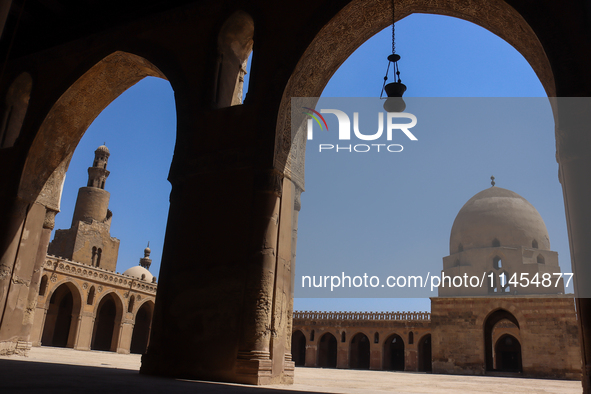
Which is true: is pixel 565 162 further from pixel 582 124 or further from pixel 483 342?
pixel 483 342

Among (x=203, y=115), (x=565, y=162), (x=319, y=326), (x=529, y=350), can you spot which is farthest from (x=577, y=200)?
(x=319, y=326)

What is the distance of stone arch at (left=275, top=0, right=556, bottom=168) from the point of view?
18.9 feet

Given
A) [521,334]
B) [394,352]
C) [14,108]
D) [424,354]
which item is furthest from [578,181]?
[394,352]

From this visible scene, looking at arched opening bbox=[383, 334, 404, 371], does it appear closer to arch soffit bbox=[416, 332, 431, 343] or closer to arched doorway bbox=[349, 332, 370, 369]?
arched doorway bbox=[349, 332, 370, 369]

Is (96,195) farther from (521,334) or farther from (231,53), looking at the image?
(231,53)

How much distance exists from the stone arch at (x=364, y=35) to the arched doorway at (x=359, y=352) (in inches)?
1001

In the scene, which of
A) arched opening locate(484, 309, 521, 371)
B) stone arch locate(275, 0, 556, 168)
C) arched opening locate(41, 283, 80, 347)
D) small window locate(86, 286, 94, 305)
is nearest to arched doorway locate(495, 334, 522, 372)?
arched opening locate(484, 309, 521, 371)

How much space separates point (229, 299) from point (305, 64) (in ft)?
10.8

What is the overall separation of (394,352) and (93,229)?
75.1 ft

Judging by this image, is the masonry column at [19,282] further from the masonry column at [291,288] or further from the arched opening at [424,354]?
the arched opening at [424,354]

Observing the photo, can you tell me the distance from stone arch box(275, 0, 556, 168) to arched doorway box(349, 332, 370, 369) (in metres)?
25.4

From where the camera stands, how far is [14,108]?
8.75m

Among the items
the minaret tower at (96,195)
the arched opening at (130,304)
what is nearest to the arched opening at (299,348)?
the arched opening at (130,304)

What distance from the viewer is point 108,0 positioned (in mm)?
7949
